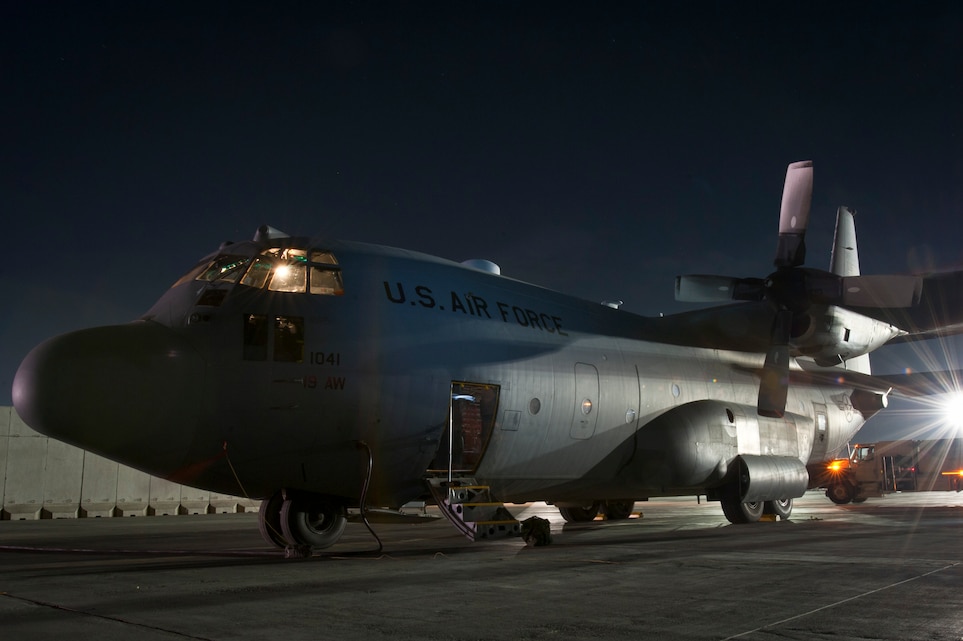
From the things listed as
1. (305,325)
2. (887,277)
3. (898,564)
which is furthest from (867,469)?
(305,325)

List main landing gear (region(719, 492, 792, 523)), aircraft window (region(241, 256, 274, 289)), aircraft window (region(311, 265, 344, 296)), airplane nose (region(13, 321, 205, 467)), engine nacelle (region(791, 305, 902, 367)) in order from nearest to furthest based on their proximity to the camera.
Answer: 1. airplane nose (region(13, 321, 205, 467))
2. aircraft window (region(241, 256, 274, 289))
3. aircraft window (region(311, 265, 344, 296))
4. main landing gear (region(719, 492, 792, 523))
5. engine nacelle (region(791, 305, 902, 367))

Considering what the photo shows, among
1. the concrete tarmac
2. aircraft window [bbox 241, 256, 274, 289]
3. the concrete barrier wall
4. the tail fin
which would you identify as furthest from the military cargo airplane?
the concrete barrier wall

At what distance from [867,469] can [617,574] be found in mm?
32448

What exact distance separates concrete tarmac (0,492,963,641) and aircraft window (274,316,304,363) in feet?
8.84

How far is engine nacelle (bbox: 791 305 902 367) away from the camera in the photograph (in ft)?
60.2

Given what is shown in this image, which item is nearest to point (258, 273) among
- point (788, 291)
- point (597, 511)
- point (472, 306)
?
point (472, 306)

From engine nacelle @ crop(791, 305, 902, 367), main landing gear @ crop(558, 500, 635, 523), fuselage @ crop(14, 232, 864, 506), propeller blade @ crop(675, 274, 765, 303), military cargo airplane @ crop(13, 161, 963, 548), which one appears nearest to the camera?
fuselage @ crop(14, 232, 864, 506)

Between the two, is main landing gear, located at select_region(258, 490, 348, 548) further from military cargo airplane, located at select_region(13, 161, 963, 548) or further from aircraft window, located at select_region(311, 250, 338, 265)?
aircraft window, located at select_region(311, 250, 338, 265)

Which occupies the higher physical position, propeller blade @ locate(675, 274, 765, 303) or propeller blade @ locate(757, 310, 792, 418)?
propeller blade @ locate(675, 274, 765, 303)

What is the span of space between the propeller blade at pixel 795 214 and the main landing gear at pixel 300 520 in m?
11.8

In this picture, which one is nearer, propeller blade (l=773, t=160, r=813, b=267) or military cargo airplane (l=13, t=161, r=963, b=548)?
military cargo airplane (l=13, t=161, r=963, b=548)

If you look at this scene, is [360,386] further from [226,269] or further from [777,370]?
[777,370]

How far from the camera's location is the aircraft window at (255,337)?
35.6 ft

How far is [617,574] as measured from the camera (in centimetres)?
898
